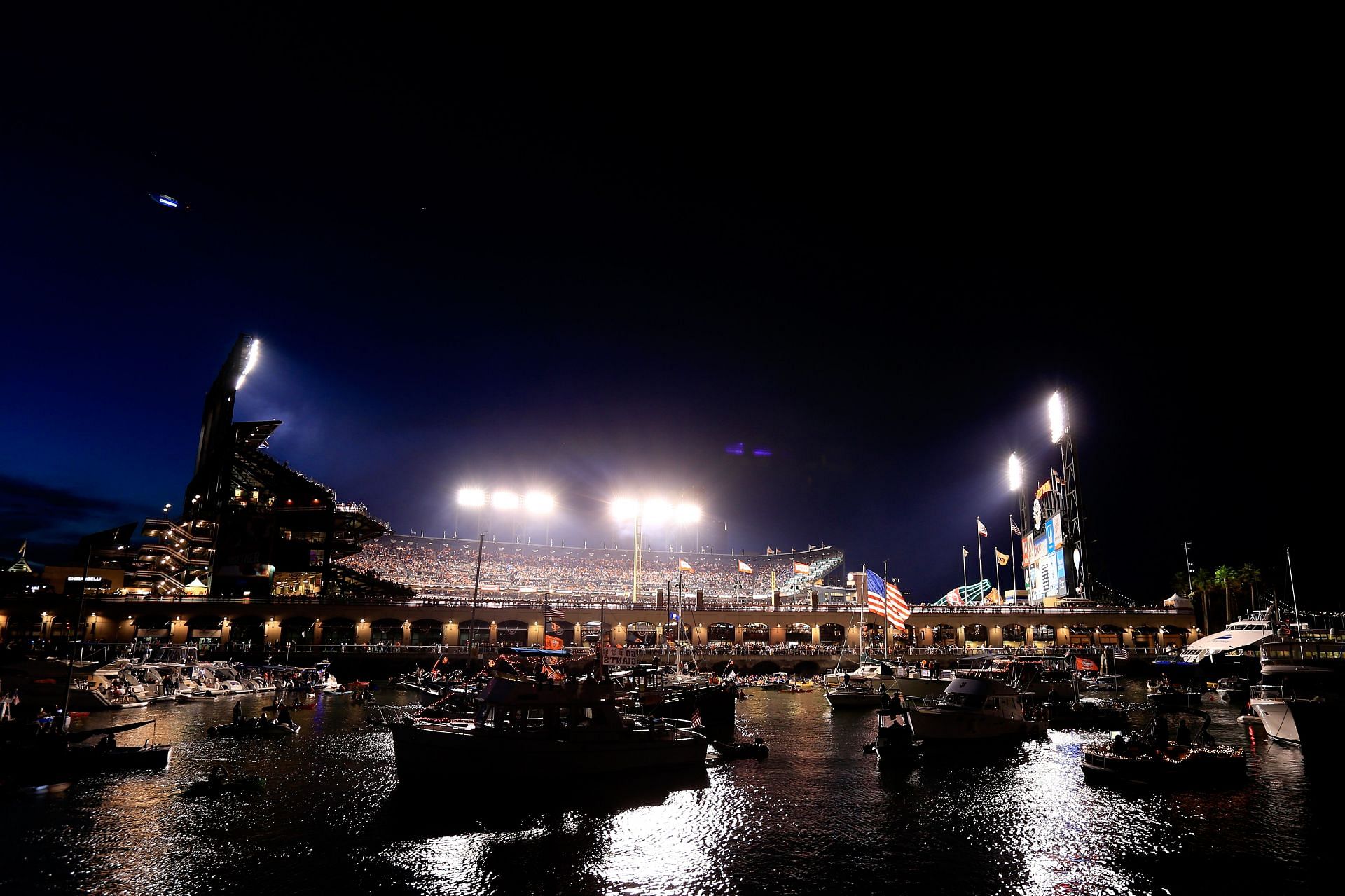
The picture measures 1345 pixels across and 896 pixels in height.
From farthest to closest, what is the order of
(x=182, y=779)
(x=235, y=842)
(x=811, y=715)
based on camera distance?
(x=811, y=715) → (x=182, y=779) → (x=235, y=842)

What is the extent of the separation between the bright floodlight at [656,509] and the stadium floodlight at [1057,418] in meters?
76.2

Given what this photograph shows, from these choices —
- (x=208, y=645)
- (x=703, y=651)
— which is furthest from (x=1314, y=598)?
(x=208, y=645)

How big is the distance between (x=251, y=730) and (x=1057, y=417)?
137m

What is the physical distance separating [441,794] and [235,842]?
5965 millimetres

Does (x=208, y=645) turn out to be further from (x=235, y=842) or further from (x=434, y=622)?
(x=235, y=842)

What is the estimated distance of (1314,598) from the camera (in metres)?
112

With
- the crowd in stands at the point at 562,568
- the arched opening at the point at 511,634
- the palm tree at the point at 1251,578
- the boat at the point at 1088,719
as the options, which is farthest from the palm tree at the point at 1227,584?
the arched opening at the point at 511,634

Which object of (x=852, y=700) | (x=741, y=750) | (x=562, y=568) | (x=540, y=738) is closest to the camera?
(x=540, y=738)

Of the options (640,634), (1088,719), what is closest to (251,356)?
(640,634)

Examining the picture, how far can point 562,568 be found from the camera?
154 m

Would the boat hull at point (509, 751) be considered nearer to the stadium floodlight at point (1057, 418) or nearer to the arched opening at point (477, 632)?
the arched opening at point (477, 632)

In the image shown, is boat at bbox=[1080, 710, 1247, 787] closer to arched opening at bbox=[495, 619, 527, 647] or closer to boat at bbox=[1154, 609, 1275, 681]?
boat at bbox=[1154, 609, 1275, 681]

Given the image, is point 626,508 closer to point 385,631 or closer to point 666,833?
point 385,631

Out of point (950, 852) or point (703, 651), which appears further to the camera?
point (703, 651)
